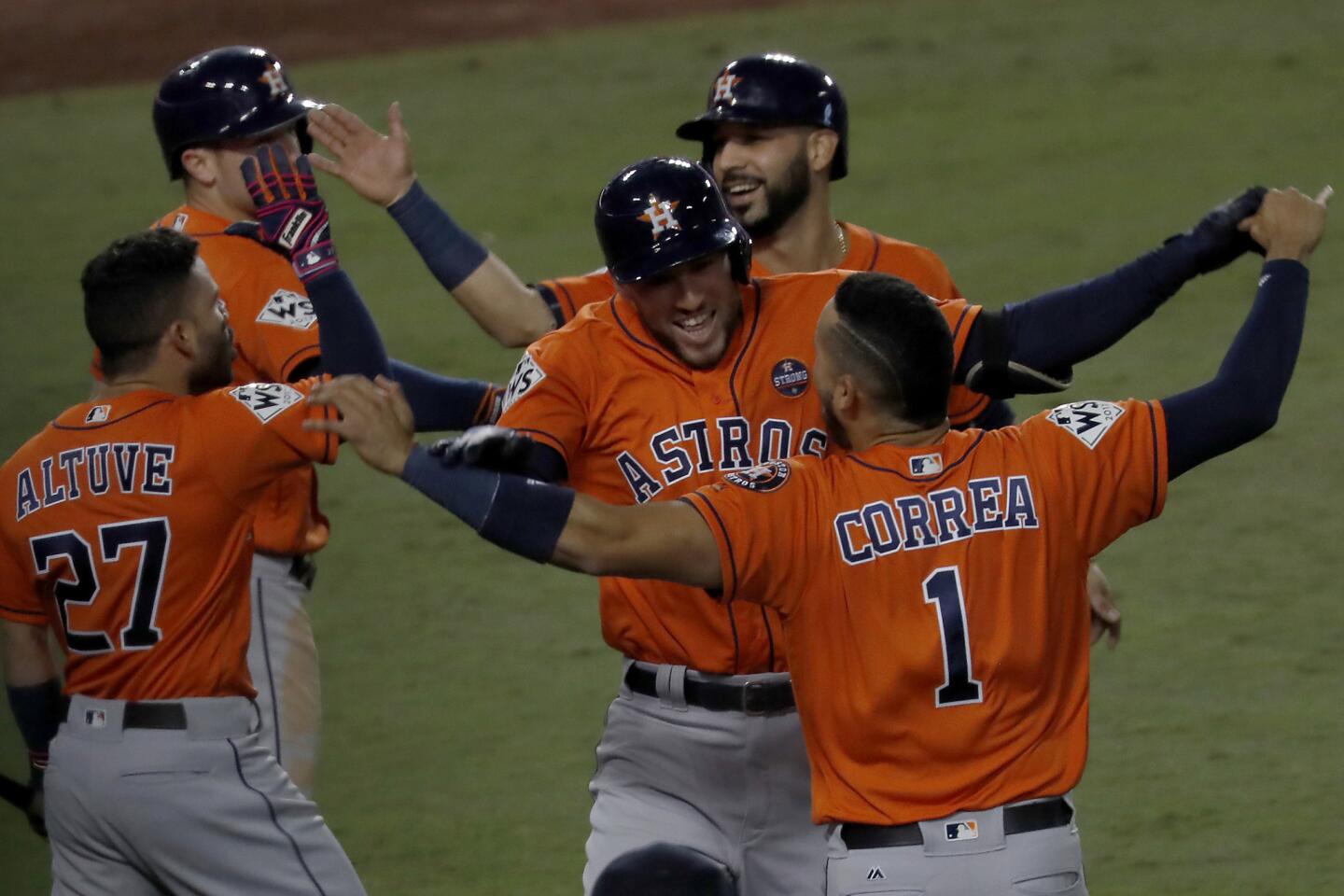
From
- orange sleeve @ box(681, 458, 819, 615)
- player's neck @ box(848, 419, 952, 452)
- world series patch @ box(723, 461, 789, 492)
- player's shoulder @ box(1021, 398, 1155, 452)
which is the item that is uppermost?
player's neck @ box(848, 419, 952, 452)

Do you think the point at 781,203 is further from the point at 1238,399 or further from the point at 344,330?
the point at 1238,399

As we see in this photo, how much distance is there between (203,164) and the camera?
5.11 m

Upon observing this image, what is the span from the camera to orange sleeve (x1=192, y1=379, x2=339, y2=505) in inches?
156

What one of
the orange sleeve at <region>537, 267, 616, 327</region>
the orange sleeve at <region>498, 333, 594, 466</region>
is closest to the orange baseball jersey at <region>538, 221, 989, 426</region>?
the orange sleeve at <region>537, 267, 616, 327</region>

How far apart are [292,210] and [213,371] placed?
38cm

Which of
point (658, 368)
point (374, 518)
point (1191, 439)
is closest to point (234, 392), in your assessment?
point (658, 368)

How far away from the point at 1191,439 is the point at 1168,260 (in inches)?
24.4

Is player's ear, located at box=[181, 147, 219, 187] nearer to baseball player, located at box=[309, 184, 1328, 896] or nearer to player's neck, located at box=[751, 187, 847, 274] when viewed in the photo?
player's neck, located at box=[751, 187, 847, 274]

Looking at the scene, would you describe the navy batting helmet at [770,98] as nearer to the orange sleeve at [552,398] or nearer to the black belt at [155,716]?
the orange sleeve at [552,398]

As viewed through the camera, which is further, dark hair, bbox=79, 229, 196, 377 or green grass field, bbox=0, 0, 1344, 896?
green grass field, bbox=0, 0, 1344, 896

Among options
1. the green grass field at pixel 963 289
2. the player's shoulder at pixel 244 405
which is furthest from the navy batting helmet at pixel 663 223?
the green grass field at pixel 963 289

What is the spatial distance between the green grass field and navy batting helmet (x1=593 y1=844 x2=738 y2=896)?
158cm

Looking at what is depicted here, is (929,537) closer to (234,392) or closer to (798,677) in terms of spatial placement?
(798,677)

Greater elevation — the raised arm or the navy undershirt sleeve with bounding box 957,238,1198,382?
the raised arm
